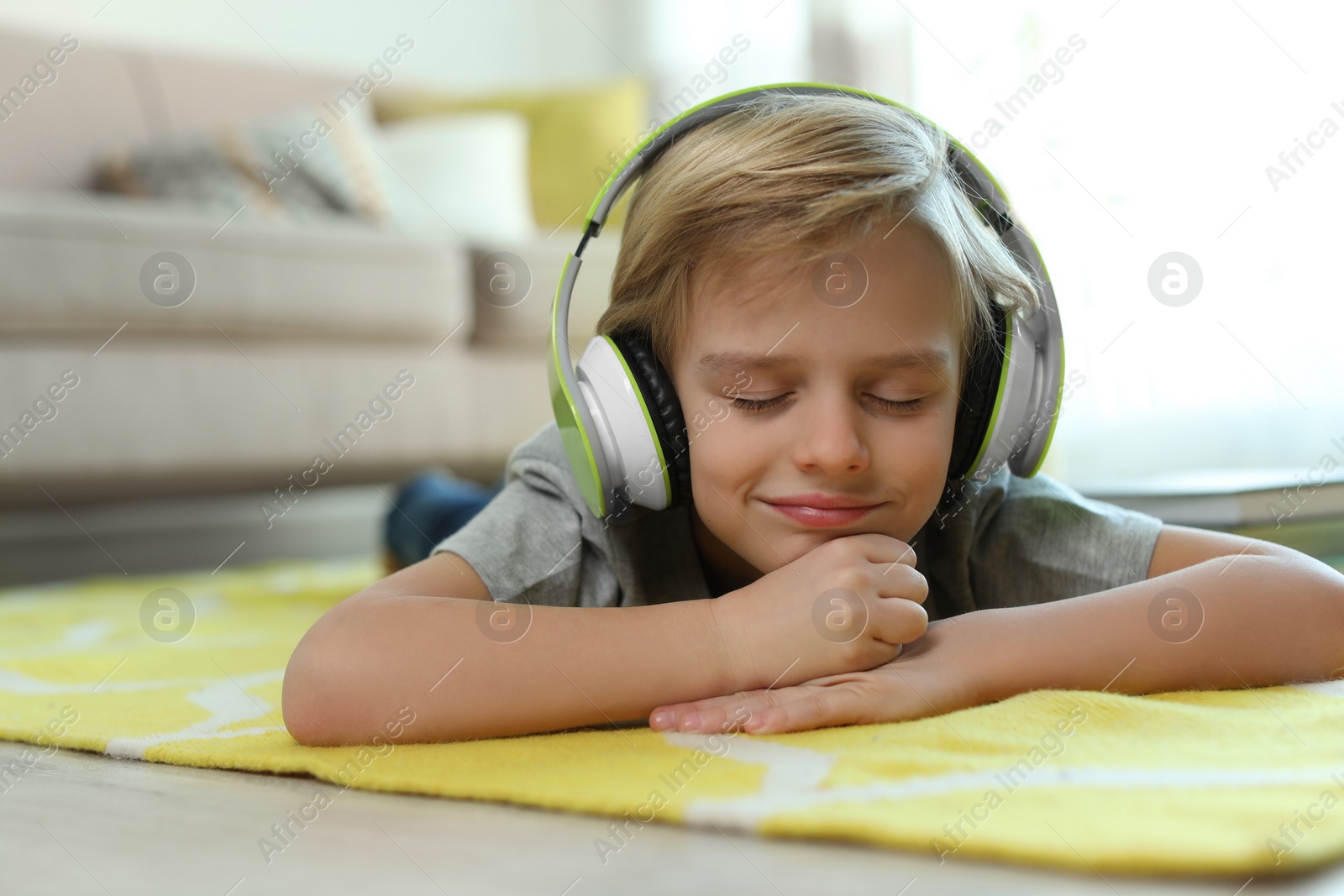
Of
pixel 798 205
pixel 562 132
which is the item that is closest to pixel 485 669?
pixel 798 205

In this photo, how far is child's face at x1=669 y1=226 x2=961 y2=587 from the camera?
733 millimetres

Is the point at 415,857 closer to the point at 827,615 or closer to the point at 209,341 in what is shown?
the point at 827,615

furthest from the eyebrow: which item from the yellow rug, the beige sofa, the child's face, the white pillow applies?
the white pillow

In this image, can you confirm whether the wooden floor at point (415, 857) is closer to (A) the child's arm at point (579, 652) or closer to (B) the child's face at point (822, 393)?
(A) the child's arm at point (579, 652)

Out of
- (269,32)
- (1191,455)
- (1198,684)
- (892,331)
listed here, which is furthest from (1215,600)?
(269,32)

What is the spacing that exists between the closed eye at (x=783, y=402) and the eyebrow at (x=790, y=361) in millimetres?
21

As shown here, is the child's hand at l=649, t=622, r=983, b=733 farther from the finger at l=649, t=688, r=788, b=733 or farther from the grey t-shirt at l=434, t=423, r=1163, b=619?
the grey t-shirt at l=434, t=423, r=1163, b=619

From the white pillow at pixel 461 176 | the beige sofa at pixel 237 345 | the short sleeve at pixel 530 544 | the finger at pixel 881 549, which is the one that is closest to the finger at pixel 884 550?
the finger at pixel 881 549

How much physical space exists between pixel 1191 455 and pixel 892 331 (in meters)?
1.64

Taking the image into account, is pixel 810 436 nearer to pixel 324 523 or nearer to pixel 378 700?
pixel 378 700

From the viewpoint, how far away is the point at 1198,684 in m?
0.76

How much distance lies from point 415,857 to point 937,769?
252 mm

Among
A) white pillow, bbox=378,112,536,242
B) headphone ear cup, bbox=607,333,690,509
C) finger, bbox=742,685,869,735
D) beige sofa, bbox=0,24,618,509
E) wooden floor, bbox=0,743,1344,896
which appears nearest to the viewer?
wooden floor, bbox=0,743,1344,896

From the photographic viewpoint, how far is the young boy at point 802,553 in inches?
27.5
